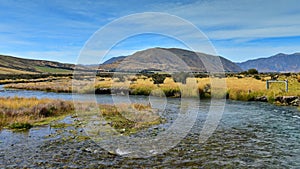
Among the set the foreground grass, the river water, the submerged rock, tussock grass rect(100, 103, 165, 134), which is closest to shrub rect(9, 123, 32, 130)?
the foreground grass

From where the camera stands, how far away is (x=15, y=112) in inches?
779

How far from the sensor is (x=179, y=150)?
41.9 feet

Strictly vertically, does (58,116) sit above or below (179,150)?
above

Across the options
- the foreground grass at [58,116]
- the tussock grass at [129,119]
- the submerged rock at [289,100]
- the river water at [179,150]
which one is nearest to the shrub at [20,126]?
the foreground grass at [58,116]

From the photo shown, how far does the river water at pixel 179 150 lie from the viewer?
10.9 m

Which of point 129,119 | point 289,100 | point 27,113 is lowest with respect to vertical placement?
point 129,119

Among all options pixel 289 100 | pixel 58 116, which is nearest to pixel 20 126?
pixel 58 116

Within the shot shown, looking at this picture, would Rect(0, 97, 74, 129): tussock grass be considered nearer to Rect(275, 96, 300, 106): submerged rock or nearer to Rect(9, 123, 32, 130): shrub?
Rect(9, 123, 32, 130): shrub

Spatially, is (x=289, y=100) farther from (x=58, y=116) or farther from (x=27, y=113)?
(x=27, y=113)

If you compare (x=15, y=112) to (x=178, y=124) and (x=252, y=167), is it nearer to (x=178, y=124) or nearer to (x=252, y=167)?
(x=178, y=124)

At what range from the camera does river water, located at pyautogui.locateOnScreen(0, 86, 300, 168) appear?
10.9 metres

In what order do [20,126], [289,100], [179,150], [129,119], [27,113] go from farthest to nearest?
[289,100] < [129,119] < [27,113] < [20,126] < [179,150]

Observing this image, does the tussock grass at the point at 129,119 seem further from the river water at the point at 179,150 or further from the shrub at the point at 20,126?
the shrub at the point at 20,126

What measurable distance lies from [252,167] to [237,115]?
12961 millimetres
